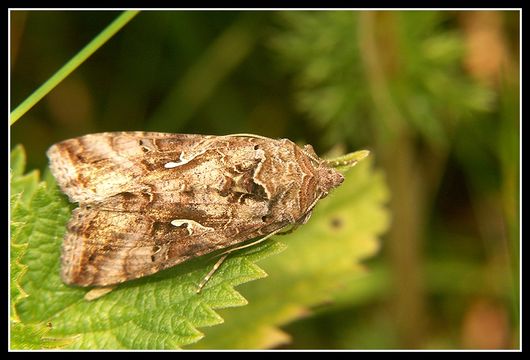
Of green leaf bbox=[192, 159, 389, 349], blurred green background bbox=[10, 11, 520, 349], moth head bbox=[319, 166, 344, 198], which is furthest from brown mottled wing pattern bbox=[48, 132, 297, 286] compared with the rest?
blurred green background bbox=[10, 11, 520, 349]

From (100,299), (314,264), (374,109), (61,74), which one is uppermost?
(61,74)

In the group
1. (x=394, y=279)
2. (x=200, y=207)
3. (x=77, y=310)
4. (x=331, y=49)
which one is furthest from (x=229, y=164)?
(x=394, y=279)

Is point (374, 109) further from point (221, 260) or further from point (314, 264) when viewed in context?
point (221, 260)

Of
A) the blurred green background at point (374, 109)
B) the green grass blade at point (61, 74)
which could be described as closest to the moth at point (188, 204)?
Result: the green grass blade at point (61, 74)

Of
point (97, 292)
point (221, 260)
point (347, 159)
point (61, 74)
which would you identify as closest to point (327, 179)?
point (347, 159)

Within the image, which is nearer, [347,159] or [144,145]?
[347,159]

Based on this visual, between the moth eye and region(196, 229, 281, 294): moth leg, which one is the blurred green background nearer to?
region(196, 229, 281, 294): moth leg
